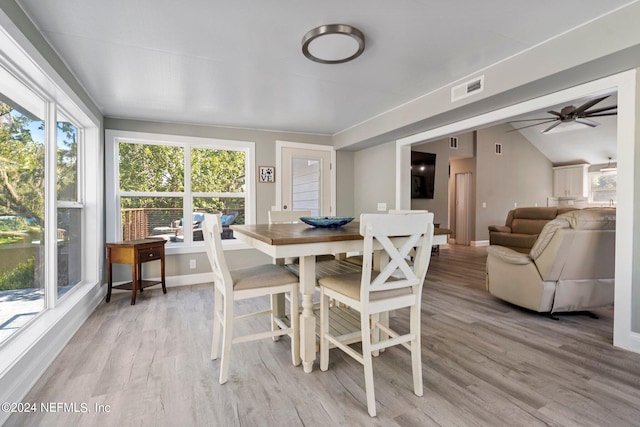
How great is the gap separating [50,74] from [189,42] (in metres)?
0.93

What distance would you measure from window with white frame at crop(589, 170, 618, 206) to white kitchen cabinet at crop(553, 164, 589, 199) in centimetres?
14

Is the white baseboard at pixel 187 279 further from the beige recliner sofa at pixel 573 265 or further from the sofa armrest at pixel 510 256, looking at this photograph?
the beige recliner sofa at pixel 573 265

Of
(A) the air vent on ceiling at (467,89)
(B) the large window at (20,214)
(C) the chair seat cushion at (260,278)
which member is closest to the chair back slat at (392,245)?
(C) the chair seat cushion at (260,278)

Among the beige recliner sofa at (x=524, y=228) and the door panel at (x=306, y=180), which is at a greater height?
the door panel at (x=306, y=180)

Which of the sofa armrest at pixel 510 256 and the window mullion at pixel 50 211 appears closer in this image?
the window mullion at pixel 50 211

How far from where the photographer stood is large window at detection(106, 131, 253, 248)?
383 cm

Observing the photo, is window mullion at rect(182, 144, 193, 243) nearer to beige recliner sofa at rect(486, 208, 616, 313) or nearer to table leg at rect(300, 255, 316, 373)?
table leg at rect(300, 255, 316, 373)

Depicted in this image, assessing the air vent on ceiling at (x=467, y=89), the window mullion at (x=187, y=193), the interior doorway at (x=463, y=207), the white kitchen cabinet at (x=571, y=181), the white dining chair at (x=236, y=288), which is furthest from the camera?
the white kitchen cabinet at (x=571, y=181)

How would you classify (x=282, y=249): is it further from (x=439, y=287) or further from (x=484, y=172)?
(x=484, y=172)

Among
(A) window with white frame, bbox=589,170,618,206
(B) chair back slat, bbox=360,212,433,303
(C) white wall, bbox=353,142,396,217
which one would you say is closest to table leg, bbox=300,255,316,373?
(B) chair back slat, bbox=360,212,433,303

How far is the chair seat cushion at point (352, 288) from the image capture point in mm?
1622

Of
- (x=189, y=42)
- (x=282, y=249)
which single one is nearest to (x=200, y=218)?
(x=189, y=42)

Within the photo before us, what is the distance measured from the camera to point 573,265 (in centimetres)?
266

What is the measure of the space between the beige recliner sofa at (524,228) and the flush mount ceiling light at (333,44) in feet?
16.5
